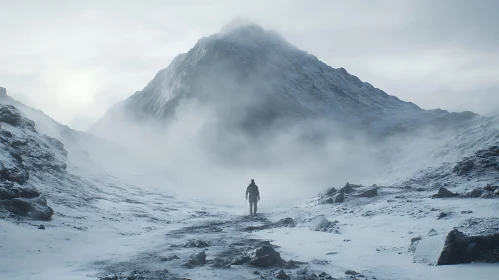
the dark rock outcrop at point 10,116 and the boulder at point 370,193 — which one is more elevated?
the dark rock outcrop at point 10,116

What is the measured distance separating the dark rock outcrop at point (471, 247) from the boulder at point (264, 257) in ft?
12.5

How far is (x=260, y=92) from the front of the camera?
76.2 metres

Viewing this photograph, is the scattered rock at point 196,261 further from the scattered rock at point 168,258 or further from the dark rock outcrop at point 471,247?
the dark rock outcrop at point 471,247

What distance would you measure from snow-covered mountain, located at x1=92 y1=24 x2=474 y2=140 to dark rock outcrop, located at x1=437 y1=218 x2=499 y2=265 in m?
62.7

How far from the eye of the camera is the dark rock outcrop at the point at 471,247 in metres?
7.58

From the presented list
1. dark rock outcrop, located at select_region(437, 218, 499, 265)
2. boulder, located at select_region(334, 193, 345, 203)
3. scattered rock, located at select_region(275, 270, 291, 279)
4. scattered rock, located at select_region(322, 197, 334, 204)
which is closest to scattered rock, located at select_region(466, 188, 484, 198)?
boulder, located at select_region(334, 193, 345, 203)

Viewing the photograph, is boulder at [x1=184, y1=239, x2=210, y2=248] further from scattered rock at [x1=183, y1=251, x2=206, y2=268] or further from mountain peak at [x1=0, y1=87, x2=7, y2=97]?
mountain peak at [x1=0, y1=87, x2=7, y2=97]

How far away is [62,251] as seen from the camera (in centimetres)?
1113

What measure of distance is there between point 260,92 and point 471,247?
2747 inches

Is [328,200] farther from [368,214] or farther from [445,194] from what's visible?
[445,194]

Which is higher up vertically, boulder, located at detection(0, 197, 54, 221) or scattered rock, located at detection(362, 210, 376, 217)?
boulder, located at detection(0, 197, 54, 221)

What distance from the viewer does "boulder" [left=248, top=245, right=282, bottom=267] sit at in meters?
9.00

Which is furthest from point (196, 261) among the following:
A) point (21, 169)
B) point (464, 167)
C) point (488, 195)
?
point (464, 167)

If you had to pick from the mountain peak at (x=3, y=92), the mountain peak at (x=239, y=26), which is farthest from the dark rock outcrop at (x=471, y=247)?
the mountain peak at (x=239, y=26)
